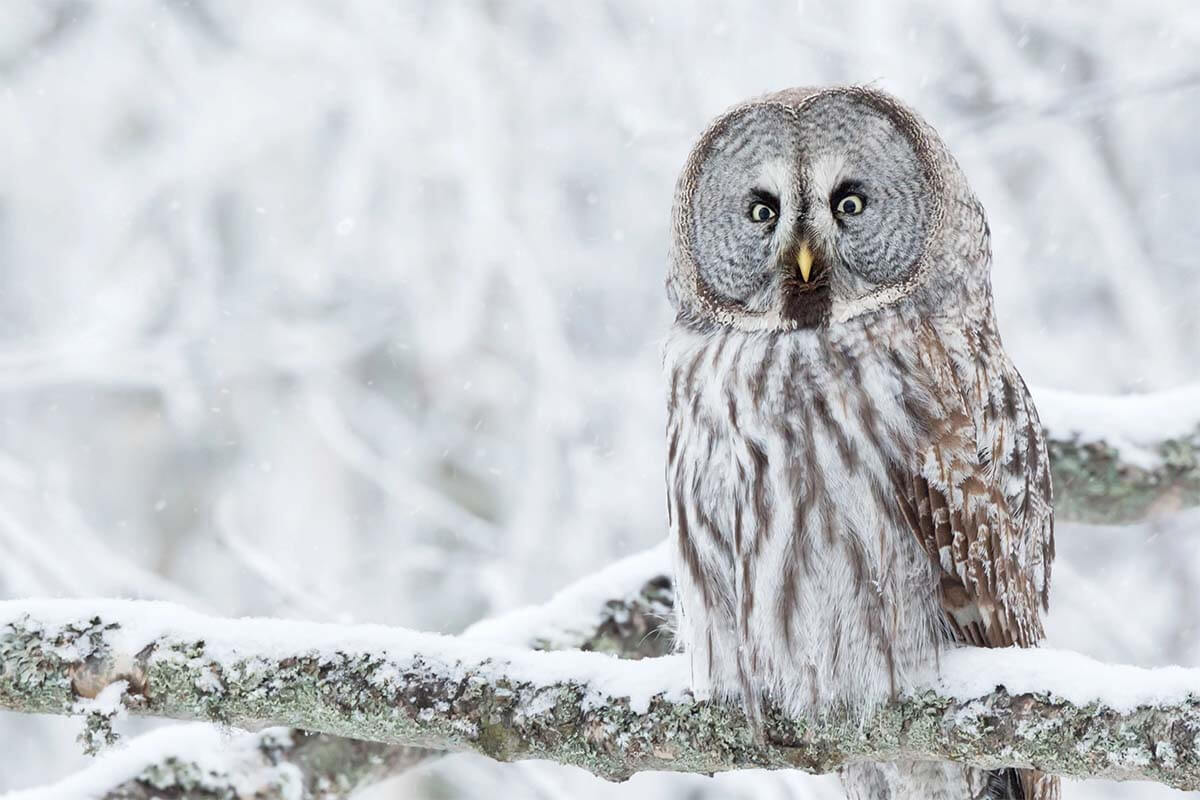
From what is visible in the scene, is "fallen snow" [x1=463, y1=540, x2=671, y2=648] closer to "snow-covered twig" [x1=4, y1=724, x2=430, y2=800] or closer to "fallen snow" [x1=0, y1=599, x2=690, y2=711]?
"snow-covered twig" [x1=4, y1=724, x2=430, y2=800]

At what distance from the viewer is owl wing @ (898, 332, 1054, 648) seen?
2652 millimetres

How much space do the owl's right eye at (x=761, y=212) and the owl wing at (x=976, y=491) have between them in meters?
0.50

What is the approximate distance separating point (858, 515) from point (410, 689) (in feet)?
2.97

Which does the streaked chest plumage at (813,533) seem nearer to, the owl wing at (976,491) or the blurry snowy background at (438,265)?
the owl wing at (976,491)

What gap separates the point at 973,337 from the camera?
9.23ft

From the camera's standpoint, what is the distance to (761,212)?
10.1 feet

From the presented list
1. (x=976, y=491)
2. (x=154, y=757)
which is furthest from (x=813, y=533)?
Result: (x=154, y=757)

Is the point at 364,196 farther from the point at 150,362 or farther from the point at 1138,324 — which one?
the point at 1138,324

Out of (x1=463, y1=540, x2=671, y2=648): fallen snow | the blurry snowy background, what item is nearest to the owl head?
(x1=463, y1=540, x2=671, y2=648): fallen snow

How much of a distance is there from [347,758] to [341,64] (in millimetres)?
4586

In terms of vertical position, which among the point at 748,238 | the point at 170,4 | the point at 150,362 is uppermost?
the point at 170,4

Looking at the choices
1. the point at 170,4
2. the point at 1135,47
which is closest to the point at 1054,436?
the point at 1135,47

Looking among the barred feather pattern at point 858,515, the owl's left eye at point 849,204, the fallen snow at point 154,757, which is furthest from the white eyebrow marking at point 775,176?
the fallen snow at point 154,757

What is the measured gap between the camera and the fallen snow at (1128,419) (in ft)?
11.2
